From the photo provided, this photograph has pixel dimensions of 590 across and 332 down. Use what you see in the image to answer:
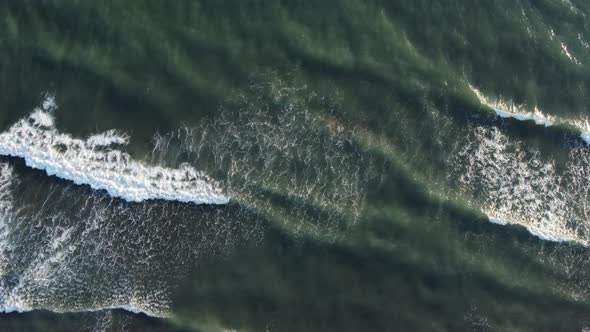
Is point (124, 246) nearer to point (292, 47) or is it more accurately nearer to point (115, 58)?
point (115, 58)

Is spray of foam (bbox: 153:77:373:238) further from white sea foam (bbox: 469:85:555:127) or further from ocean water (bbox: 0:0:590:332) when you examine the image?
white sea foam (bbox: 469:85:555:127)

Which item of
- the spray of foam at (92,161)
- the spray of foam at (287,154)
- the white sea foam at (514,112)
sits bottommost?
the spray of foam at (92,161)

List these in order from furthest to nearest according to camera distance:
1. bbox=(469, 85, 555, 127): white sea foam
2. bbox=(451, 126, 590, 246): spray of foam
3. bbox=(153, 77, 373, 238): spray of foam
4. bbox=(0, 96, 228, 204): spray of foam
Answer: bbox=(469, 85, 555, 127): white sea foam → bbox=(451, 126, 590, 246): spray of foam → bbox=(153, 77, 373, 238): spray of foam → bbox=(0, 96, 228, 204): spray of foam

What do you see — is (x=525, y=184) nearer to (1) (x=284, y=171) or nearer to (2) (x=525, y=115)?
(2) (x=525, y=115)

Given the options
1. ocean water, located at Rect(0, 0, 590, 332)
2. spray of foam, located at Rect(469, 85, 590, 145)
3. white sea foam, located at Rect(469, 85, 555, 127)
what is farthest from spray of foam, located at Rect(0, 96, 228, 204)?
spray of foam, located at Rect(469, 85, 590, 145)

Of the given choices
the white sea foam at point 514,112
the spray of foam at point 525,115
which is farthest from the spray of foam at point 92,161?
the spray of foam at point 525,115

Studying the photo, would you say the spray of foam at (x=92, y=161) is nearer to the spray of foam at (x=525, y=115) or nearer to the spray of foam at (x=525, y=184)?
the spray of foam at (x=525, y=184)
